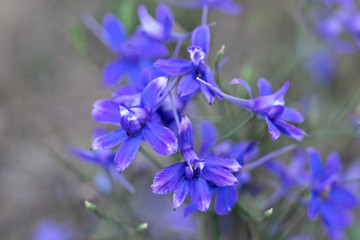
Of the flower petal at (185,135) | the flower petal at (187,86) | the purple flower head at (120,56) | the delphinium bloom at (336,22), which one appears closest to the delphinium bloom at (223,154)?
the flower petal at (185,135)

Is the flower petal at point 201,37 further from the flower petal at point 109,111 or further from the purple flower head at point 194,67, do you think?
the flower petal at point 109,111

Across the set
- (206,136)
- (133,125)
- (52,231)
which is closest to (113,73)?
(206,136)

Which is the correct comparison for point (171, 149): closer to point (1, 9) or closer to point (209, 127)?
point (209, 127)

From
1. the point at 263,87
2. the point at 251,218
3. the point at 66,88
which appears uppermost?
the point at 263,87

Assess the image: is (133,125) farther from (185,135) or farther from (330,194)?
(330,194)

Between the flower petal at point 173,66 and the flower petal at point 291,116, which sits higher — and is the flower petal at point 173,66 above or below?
above

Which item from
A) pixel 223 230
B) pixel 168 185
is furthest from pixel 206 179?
pixel 223 230

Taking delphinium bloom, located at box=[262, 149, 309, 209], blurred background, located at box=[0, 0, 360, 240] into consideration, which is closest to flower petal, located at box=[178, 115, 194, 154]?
delphinium bloom, located at box=[262, 149, 309, 209]
